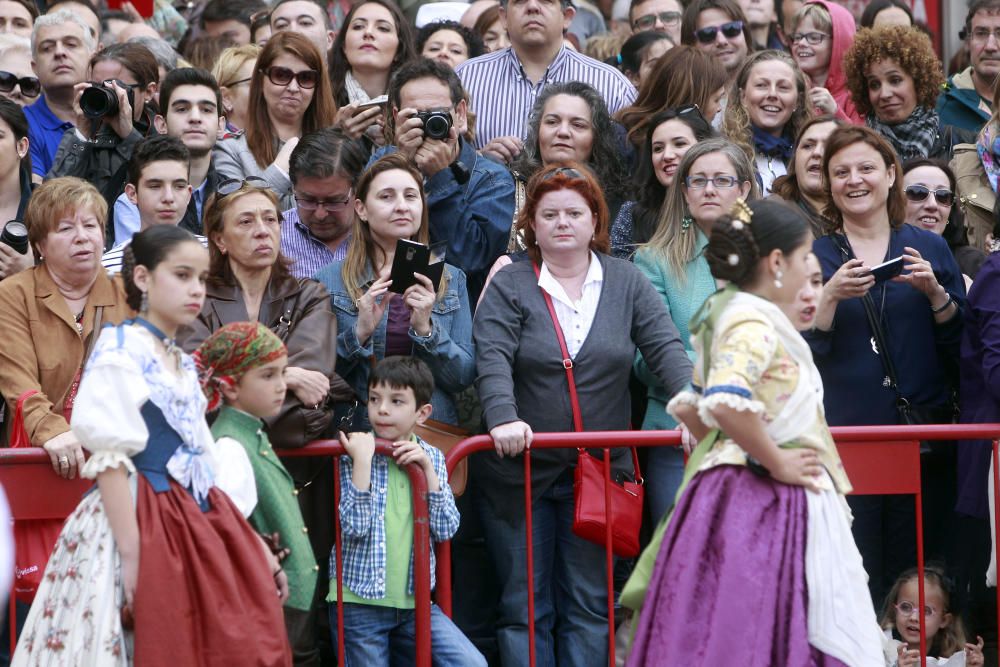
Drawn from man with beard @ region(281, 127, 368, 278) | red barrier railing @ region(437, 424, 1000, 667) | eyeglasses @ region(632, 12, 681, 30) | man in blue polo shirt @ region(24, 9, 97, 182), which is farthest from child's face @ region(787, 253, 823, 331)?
eyeglasses @ region(632, 12, 681, 30)

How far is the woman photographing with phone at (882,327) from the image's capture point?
235 inches

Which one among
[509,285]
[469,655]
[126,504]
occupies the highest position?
[509,285]

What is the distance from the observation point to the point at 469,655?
5355mm

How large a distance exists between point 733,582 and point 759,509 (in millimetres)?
227

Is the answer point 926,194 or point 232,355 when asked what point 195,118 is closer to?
point 232,355

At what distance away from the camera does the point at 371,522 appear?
→ 5344 millimetres

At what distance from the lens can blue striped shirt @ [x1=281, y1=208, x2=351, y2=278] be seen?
251 inches

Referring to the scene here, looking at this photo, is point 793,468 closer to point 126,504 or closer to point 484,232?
point 126,504

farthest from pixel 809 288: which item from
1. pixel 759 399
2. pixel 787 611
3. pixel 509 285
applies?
pixel 509 285

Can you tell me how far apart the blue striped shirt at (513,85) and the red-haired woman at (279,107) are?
2.59 feet

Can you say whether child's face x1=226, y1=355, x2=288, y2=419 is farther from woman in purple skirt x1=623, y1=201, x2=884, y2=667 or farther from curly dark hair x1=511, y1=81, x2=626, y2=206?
curly dark hair x1=511, y1=81, x2=626, y2=206

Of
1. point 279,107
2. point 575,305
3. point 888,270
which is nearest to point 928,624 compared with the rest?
point 888,270

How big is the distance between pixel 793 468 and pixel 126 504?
76.5 inches

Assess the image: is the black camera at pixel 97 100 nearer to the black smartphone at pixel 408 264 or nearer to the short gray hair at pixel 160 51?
the short gray hair at pixel 160 51
